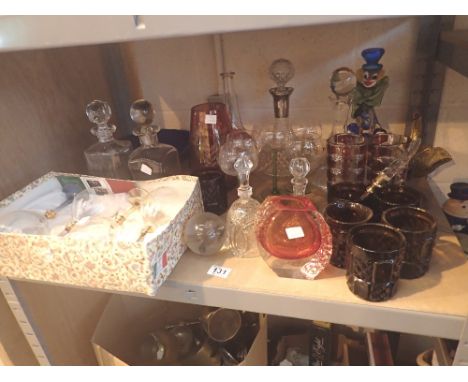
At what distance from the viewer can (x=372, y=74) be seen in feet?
2.21

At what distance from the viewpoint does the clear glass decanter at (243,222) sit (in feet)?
1.99

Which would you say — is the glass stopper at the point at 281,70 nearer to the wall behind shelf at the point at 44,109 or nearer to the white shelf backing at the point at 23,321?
the wall behind shelf at the point at 44,109

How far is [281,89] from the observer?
69cm

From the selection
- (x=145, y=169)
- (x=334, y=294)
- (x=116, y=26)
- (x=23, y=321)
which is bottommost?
(x=23, y=321)

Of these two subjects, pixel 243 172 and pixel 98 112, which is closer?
pixel 243 172

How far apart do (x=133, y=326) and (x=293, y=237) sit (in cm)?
61

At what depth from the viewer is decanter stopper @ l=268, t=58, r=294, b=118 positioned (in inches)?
27.4

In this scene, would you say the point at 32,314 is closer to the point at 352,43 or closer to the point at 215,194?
the point at 215,194

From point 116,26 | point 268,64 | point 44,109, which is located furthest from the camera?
point 268,64

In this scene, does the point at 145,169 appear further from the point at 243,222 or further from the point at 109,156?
the point at 243,222

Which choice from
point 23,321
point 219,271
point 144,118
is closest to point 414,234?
point 219,271

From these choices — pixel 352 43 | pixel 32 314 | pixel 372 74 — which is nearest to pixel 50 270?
pixel 32 314

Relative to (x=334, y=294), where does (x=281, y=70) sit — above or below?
above

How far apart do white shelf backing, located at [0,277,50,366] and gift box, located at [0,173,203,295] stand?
65 mm
